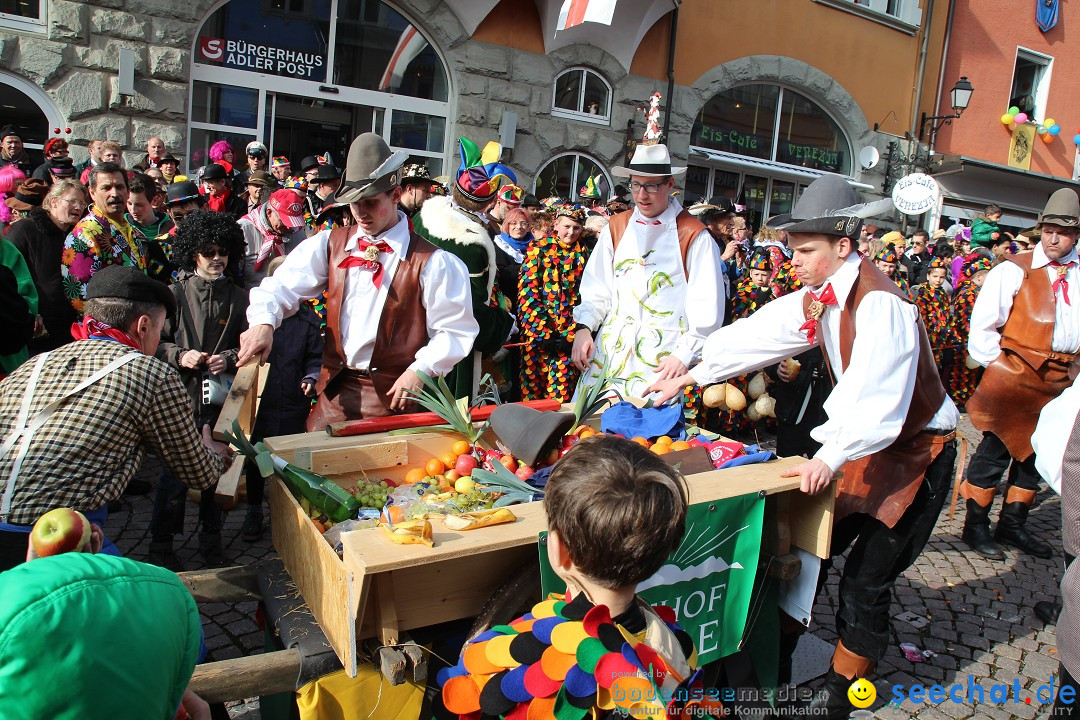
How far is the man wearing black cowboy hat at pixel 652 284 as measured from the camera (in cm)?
401

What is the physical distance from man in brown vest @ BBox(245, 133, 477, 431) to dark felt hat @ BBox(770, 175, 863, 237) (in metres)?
1.42

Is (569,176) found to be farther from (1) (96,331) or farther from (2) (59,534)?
(2) (59,534)

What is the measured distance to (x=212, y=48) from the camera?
9.41 meters

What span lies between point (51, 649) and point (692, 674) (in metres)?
1.29

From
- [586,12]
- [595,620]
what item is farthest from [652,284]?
[586,12]

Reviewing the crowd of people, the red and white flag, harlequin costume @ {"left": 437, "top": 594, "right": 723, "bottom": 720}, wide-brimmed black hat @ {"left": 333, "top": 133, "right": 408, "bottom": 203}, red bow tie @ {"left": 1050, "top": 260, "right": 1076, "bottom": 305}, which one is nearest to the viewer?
harlequin costume @ {"left": 437, "top": 594, "right": 723, "bottom": 720}

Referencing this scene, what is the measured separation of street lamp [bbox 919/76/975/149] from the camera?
49.8ft

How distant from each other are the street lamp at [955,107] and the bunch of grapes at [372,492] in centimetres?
1615

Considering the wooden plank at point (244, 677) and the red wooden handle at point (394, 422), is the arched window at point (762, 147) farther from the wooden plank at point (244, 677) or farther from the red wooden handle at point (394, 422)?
the wooden plank at point (244, 677)

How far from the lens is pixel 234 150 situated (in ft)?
32.2

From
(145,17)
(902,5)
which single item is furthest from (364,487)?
(902,5)

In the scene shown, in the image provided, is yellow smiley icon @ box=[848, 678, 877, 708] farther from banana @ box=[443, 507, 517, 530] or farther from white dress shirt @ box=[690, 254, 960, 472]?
banana @ box=[443, 507, 517, 530]

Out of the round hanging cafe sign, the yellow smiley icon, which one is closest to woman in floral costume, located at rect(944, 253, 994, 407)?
the round hanging cafe sign

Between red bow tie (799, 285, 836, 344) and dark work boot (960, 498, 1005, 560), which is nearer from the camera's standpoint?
red bow tie (799, 285, 836, 344)
